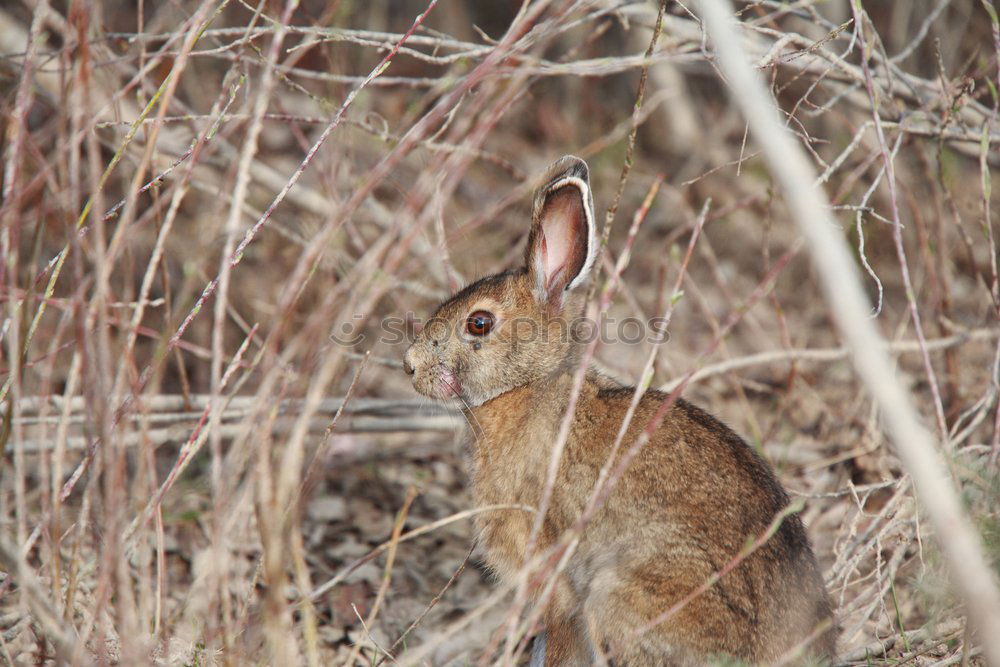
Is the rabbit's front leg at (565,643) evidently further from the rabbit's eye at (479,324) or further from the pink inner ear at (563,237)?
the pink inner ear at (563,237)

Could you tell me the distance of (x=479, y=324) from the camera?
4309 mm

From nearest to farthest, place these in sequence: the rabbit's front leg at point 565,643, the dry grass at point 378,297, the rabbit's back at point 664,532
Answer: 1. the dry grass at point 378,297
2. the rabbit's back at point 664,532
3. the rabbit's front leg at point 565,643

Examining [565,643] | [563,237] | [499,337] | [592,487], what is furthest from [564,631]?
[563,237]

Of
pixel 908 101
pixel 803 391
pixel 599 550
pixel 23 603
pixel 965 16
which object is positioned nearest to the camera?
pixel 23 603

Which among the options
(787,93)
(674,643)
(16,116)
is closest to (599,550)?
(674,643)

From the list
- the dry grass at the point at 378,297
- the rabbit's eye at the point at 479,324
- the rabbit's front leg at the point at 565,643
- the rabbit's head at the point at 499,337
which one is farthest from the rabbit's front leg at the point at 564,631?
the rabbit's eye at the point at 479,324

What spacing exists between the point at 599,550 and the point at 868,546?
102cm

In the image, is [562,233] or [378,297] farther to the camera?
[562,233]

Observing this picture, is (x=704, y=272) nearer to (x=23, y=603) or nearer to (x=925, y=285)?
(x=925, y=285)

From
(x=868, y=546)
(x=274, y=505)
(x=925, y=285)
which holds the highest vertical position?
(x=925, y=285)

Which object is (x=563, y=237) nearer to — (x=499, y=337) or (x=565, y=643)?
(x=499, y=337)

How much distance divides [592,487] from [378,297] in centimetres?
147

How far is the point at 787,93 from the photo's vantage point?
8.11 meters

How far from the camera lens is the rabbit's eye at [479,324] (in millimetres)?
4309
